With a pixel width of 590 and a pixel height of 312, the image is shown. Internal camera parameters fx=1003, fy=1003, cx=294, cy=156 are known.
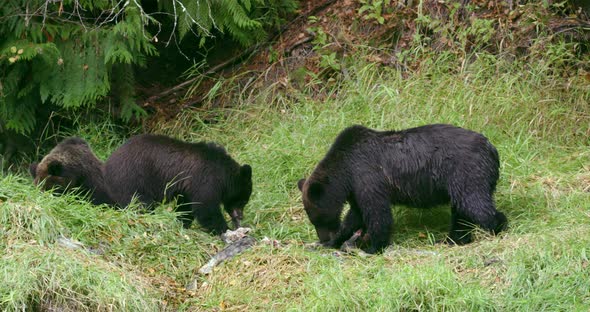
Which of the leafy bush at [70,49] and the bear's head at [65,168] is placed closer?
the bear's head at [65,168]

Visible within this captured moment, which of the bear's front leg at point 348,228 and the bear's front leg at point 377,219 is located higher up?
the bear's front leg at point 377,219

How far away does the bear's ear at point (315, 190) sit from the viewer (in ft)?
30.0

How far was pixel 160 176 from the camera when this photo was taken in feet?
32.1

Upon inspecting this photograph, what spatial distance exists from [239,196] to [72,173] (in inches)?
64.8

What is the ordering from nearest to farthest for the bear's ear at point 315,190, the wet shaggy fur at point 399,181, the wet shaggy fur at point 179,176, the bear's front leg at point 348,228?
the wet shaggy fur at point 399,181 → the bear's ear at point 315,190 → the bear's front leg at point 348,228 → the wet shaggy fur at point 179,176

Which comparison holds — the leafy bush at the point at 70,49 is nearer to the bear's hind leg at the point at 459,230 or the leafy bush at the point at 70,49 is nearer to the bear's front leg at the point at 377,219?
the bear's front leg at the point at 377,219

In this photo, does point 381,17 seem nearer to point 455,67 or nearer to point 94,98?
point 455,67

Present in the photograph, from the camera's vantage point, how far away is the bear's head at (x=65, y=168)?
31.9ft

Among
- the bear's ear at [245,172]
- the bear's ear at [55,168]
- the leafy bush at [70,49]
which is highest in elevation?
the leafy bush at [70,49]

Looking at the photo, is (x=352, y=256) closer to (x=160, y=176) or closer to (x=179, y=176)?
(x=179, y=176)

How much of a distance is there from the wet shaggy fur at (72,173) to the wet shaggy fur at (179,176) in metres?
0.12

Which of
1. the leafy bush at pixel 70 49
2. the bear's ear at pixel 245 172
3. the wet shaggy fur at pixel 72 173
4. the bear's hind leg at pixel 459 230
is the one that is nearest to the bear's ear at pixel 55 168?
the wet shaggy fur at pixel 72 173

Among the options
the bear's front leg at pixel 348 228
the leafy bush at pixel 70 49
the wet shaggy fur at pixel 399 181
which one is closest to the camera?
the wet shaggy fur at pixel 399 181

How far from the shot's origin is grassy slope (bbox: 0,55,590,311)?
765cm
